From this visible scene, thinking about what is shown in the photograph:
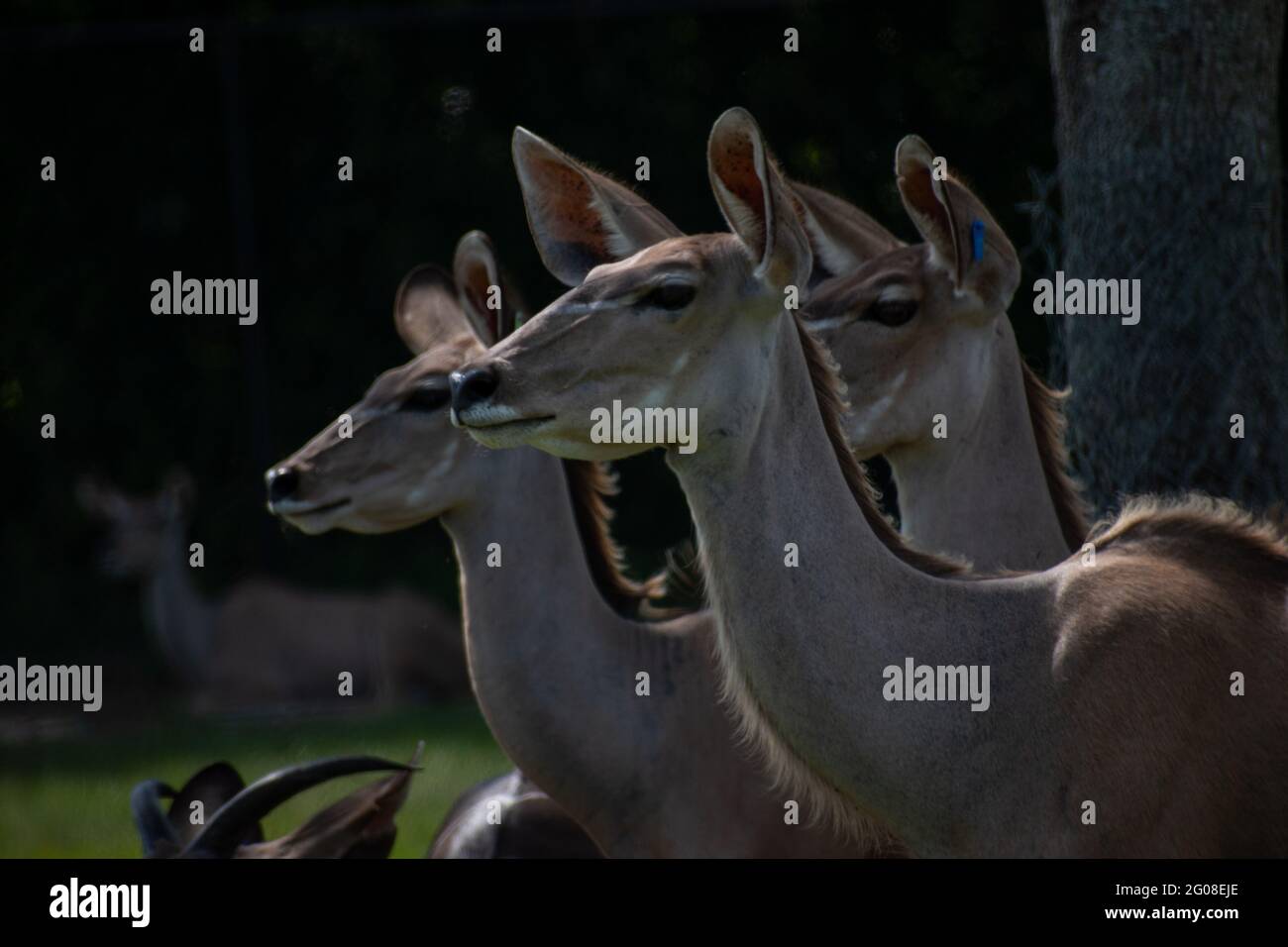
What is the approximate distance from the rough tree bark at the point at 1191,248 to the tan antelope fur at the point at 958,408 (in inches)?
21.9

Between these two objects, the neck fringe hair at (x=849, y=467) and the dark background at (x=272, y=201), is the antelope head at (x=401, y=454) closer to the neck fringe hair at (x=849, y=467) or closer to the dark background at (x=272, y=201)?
the neck fringe hair at (x=849, y=467)

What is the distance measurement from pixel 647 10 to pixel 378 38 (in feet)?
7.97

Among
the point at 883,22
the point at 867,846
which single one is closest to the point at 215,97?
the point at 883,22

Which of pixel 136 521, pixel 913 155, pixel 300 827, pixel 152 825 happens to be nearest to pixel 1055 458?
pixel 913 155

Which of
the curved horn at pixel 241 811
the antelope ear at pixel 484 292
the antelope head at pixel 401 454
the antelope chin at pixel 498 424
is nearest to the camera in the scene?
the antelope chin at pixel 498 424

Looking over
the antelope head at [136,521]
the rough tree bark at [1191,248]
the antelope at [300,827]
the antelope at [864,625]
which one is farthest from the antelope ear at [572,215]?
the antelope head at [136,521]

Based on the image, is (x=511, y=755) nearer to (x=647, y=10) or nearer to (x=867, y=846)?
(x=867, y=846)

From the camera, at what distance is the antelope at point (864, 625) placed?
141 inches

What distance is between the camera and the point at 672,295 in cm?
369

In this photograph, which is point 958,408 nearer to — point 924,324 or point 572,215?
point 924,324

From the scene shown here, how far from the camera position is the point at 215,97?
11.5 metres

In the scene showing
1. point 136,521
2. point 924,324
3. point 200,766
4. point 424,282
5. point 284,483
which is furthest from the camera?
point 136,521

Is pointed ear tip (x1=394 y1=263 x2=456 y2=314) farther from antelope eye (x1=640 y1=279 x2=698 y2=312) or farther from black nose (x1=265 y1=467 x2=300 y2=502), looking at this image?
antelope eye (x1=640 y1=279 x2=698 y2=312)

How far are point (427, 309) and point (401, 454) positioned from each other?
32.5 inches
